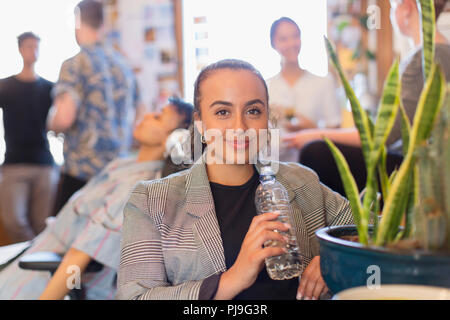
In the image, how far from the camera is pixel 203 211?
1.06m

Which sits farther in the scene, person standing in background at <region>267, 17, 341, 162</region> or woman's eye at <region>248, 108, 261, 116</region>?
person standing in background at <region>267, 17, 341, 162</region>

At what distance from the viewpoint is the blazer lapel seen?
3.28 feet

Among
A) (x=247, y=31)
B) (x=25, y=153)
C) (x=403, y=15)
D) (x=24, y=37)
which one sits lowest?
(x=25, y=153)

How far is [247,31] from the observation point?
2.71 m

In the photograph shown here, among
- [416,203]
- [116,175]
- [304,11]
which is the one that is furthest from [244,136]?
[304,11]

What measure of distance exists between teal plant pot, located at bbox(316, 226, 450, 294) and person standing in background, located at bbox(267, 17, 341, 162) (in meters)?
1.71

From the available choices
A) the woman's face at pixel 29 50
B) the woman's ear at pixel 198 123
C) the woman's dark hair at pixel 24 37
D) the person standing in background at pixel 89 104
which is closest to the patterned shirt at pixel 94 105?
the person standing in background at pixel 89 104

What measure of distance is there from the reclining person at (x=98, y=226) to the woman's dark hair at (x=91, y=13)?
0.89 metres

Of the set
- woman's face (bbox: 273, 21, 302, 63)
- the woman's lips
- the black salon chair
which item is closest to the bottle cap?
the woman's lips

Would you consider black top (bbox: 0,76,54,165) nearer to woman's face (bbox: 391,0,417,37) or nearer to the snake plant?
woman's face (bbox: 391,0,417,37)

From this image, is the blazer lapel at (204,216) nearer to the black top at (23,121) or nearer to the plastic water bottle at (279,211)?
the plastic water bottle at (279,211)

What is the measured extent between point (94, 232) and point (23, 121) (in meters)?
1.84

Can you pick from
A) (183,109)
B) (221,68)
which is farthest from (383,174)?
(183,109)

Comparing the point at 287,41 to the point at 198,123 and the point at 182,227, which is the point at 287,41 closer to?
the point at 198,123
